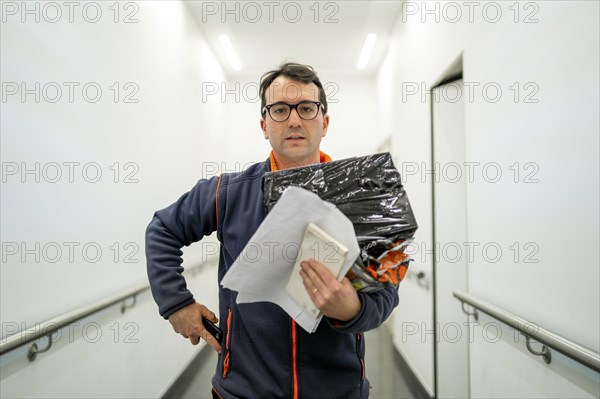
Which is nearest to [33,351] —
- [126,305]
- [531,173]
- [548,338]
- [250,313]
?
[126,305]

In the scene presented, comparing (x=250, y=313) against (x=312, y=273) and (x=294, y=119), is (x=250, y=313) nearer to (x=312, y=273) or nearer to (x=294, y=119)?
(x=312, y=273)

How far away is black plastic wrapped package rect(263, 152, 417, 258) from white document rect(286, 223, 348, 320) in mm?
71

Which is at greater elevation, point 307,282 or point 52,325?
point 307,282

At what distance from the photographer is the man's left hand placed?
1.80 feet

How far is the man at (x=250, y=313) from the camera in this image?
2.59ft

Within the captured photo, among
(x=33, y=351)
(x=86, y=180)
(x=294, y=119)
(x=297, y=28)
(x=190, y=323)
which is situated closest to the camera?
(x=190, y=323)

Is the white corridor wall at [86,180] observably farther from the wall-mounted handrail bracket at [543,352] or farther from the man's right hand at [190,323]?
the wall-mounted handrail bracket at [543,352]

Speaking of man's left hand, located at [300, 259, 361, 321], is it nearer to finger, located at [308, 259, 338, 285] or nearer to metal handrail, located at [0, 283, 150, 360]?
finger, located at [308, 259, 338, 285]

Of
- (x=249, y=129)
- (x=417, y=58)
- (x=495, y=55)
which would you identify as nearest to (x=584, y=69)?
(x=495, y=55)

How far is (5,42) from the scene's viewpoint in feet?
3.26

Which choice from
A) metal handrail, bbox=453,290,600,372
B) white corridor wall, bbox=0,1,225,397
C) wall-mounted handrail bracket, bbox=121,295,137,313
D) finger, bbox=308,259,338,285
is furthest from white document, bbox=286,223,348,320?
wall-mounted handrail bracket, bbox=121,295,137,313

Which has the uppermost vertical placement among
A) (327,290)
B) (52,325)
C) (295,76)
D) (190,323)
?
(295,76)

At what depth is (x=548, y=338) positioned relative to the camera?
3.10 ft

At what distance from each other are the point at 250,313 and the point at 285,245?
342mm
